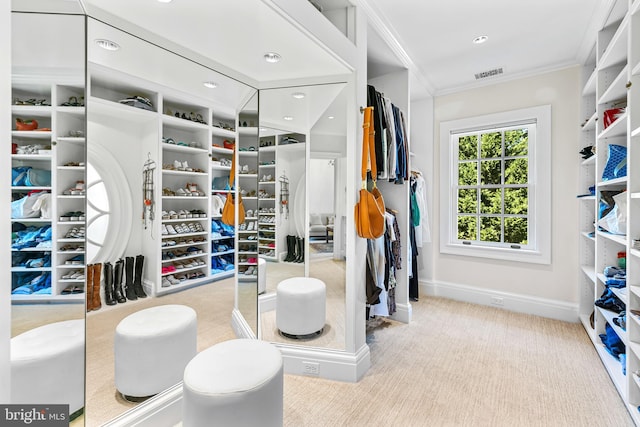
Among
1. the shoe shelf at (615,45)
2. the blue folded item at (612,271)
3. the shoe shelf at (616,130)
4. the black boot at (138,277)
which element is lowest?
the blue folded item at (612,271)

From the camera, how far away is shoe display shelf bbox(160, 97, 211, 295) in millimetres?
1511

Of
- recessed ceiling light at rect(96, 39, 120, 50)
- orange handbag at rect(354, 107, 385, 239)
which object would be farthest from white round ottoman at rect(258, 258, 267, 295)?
recessed ceiling light at rect(96, 39, 120, 50)

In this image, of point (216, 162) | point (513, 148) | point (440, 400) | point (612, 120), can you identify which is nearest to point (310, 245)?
point (216, 162)

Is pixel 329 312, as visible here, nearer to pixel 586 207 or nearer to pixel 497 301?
pixel 497 301

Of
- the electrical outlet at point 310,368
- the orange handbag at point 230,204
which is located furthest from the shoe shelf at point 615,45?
the electrical outlet at point 310,368

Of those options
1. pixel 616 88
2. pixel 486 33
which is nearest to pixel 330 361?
pixel 616 88

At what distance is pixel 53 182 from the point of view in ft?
3.46

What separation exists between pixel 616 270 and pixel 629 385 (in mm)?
821

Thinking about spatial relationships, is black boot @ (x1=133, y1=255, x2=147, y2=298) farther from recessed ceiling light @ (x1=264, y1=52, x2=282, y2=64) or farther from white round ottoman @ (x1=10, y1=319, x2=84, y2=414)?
recessed ceiling light @ (x1=264, y1=52, x2=282, y2=64)

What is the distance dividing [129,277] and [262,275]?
0.88m

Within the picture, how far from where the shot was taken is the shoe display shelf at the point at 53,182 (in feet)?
3.05

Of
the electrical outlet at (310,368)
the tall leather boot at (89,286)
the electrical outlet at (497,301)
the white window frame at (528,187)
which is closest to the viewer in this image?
the tall leather boot at (89,286)

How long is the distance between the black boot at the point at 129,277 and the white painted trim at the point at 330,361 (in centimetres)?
113

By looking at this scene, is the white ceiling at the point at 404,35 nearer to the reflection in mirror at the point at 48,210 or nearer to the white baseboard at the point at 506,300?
the reflection in mirror at the point at 48,210
